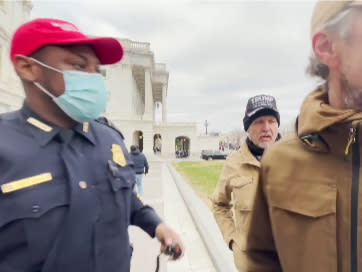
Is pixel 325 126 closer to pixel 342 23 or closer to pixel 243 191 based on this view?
pixel 342 23

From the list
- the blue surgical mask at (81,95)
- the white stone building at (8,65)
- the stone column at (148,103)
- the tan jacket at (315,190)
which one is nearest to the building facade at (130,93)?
the stone column at (148,103)

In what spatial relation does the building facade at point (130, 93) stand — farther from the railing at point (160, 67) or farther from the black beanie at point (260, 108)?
the black beanie at point (260, 108)

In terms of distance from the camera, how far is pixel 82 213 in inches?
49.1

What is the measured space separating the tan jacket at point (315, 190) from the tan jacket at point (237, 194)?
2.34 ft

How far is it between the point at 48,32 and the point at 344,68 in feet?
4.91

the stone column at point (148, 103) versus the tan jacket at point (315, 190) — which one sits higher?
the stone column at point (148, 103)

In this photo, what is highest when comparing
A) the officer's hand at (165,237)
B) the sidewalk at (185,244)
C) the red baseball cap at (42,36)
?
the red baseball cap at (42,36)

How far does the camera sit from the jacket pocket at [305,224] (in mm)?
1031

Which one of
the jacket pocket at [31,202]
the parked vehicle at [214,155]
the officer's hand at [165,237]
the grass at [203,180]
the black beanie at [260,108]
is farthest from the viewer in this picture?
the parked vehicle at [214,155]

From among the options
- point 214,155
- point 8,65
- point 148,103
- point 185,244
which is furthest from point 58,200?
point 148,103

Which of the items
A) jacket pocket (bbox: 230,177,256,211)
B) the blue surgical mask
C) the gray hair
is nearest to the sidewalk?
jacket pocket (bbox: 230,177,256,211)

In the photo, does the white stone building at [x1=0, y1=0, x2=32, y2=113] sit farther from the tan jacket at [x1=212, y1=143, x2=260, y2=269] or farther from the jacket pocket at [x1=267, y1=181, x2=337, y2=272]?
the jacket pocket at [x1=267, y1=181, x2=337, y2=272]

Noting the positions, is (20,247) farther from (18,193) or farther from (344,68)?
(344,68)

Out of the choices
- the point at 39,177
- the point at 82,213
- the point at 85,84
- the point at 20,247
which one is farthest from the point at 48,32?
the point at 20,247
